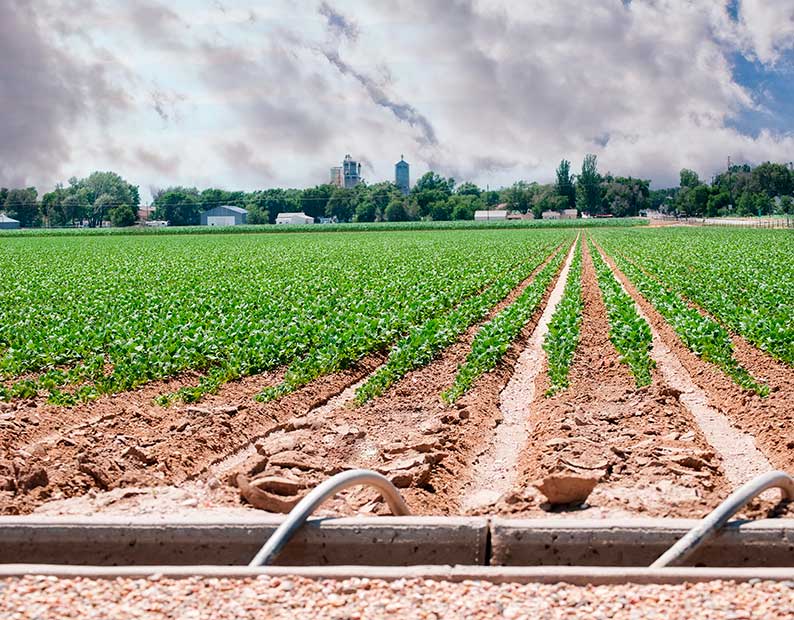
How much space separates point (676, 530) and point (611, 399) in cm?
518

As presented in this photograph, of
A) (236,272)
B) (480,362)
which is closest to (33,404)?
(480,362)

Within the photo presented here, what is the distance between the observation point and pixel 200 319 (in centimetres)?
1670

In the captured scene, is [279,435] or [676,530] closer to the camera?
[676,530]

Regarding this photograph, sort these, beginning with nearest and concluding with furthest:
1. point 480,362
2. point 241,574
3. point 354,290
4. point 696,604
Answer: point 696,604, point 241,574, point 480,362, point 354,290

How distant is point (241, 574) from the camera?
4.52 metres

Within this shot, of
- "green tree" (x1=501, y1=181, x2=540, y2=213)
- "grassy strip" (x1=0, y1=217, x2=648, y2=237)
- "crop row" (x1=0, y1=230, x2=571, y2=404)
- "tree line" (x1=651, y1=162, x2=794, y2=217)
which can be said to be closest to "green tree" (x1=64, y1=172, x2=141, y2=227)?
"grassy strip" (x1=0, y1=217, x2=648, y2=237)

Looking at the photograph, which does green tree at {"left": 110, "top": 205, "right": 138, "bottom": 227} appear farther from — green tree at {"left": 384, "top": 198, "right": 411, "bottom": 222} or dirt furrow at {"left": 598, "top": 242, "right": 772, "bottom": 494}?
dirt furrow at {"left": 598, "top": 242, "right": 772, "bottom": 494}

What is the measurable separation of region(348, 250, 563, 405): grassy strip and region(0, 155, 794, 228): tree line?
127 meters

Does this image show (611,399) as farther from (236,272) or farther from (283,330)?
(236,272)

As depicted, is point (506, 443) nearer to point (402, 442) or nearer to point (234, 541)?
point (402, 442)

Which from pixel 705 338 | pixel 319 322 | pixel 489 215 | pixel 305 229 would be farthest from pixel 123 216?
pixel 705 338

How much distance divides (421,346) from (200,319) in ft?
18.4

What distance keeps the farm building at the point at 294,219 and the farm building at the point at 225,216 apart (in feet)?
20.5

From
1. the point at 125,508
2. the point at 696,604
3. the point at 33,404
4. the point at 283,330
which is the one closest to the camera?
the point at 696,604
